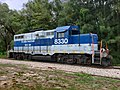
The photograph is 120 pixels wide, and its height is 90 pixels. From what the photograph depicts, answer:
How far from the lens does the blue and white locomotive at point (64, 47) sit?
1985 cm

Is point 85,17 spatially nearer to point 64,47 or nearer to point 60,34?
point 60,34

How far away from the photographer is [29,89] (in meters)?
7.01

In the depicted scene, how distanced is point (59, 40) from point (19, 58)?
7.96 meters

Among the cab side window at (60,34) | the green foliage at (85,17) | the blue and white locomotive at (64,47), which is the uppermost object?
the green foliage at (85,17)

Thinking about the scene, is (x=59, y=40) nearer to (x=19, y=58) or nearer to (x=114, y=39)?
(x=114, y=39)

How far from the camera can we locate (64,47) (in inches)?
862

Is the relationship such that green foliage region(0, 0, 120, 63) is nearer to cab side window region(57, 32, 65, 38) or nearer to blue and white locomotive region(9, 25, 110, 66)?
cab side window region(57, 32, 65, 38)

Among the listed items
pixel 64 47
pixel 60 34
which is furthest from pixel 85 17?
pixel 64 47

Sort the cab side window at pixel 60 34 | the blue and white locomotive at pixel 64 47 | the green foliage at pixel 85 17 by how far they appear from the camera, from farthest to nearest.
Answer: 1. the green foliage at pixel 85 17
2. the cab side window at pixel 60 34
3. the blue and white locomotive at pixel 64 47

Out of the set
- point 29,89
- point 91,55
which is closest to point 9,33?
point 91,55

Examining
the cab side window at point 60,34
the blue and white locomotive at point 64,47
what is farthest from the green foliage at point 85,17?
the blue and white locomotive at point 64,47

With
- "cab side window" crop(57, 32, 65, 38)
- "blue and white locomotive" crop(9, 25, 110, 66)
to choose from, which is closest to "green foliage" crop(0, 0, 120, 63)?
"cab side window" crop(57, 32, 65, 38)

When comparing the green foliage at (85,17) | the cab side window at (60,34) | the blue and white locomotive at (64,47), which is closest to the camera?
the blue and white locomotive at (64,47)

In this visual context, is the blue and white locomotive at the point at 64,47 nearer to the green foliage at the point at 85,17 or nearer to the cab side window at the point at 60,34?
the cab side window at the point at 60,34
